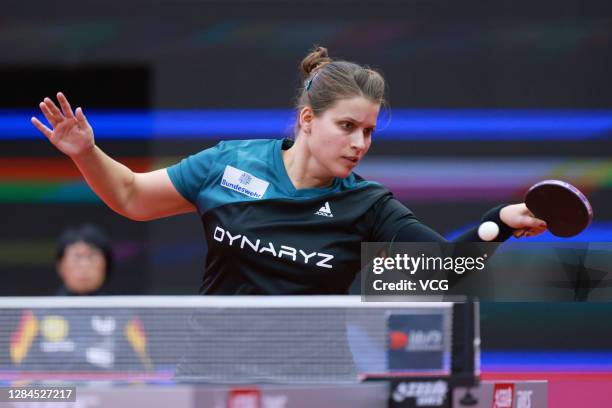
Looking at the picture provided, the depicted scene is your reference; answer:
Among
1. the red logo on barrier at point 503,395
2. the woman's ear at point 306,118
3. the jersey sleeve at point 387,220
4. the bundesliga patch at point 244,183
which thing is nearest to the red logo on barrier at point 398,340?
the red logo on barrier at point 503,395

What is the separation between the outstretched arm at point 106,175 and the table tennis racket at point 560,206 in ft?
3.52

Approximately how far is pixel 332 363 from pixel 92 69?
3.67 meters

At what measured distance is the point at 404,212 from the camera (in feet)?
9.80

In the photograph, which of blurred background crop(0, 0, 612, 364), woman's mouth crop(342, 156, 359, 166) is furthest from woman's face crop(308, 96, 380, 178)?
blurred background crop(0, 0, 612, 364)

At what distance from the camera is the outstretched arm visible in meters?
2.88

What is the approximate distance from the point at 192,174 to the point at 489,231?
3.00 feet

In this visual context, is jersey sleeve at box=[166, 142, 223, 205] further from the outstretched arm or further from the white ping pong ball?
the white ping pong ball

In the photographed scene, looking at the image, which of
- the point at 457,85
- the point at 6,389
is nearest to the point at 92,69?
the point at 457,85

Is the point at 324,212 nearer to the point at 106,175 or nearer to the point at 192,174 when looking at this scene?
the point at 192,174

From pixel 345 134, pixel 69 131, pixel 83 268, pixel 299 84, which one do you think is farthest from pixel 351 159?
pixel 299 84

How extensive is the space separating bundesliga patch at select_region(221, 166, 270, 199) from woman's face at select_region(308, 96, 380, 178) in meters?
0.20

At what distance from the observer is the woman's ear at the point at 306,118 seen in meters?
3.04

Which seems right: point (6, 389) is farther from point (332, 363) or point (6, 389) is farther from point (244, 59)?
point (244, 59)

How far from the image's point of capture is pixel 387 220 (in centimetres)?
296
